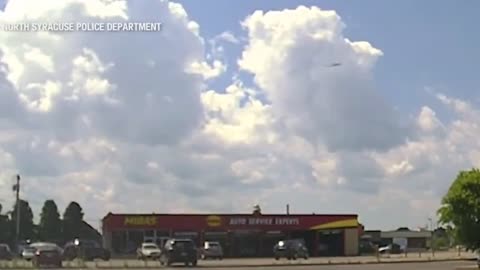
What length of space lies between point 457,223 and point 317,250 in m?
48.3

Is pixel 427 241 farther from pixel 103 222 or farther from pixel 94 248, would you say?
pixel 94 248

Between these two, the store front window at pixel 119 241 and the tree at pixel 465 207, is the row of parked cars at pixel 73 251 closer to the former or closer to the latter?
the store front window at pixel 119 241

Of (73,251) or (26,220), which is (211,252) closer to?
(73,251)

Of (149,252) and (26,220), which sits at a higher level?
(26,220)

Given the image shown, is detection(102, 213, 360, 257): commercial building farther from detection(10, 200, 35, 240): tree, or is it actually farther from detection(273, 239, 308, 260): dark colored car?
detection(10, 200, 35, 240): tree

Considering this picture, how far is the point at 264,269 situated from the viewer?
48656mm

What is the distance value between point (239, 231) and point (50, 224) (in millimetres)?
41511

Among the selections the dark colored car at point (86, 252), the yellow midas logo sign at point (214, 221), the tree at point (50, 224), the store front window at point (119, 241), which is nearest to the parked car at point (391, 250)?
the yellow midas logo sign at point (214, 221)

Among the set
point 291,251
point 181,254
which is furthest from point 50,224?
point 181,254

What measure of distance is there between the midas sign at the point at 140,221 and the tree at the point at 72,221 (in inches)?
1434

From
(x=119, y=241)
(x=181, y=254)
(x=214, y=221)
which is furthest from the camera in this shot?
(x=214, y=221)

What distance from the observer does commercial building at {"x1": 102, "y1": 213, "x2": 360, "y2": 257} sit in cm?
8556

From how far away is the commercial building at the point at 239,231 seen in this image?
8556cm

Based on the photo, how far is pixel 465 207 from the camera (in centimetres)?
4081
